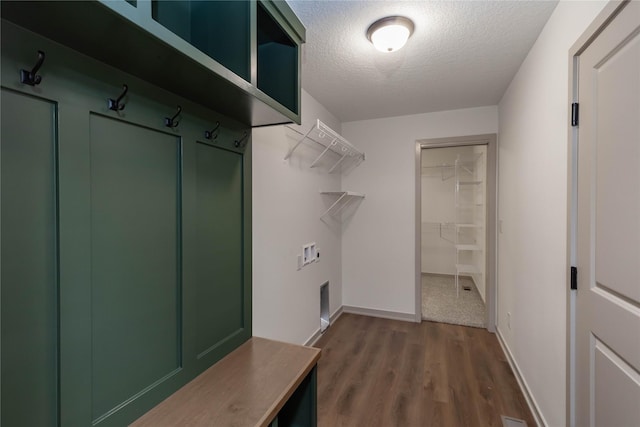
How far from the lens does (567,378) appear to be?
4.59ft

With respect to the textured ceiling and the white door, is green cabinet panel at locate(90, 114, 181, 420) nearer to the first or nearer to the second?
the textured ceiling

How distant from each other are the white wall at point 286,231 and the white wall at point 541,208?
1.72 metres

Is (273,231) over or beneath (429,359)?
over

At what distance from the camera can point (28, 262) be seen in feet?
2.39

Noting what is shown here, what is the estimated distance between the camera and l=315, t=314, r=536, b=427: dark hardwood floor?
6.25 ft

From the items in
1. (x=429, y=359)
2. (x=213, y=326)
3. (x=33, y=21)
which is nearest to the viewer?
(x=33, y=21)

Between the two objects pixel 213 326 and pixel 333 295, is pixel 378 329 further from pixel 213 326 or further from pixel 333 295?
pixel 213 326

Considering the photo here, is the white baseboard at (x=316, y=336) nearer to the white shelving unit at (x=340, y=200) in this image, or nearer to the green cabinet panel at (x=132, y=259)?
the white shelving unit at (x=340, y=200)

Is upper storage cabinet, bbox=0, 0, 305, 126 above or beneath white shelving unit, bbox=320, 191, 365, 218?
above

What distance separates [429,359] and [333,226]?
1.66m

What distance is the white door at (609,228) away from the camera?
959 mm

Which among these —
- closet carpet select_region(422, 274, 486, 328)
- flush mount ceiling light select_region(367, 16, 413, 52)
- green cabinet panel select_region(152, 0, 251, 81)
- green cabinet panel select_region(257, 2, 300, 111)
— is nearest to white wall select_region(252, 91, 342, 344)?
green cabinet panel select_region(257, 2, 300, 111)

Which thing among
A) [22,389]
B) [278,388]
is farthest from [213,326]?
[22,389]

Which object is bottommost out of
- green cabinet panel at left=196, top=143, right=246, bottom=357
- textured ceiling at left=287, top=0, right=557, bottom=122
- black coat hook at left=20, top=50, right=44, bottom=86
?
green cabinet panel at left=196, top=143, right=246, bottom=357
